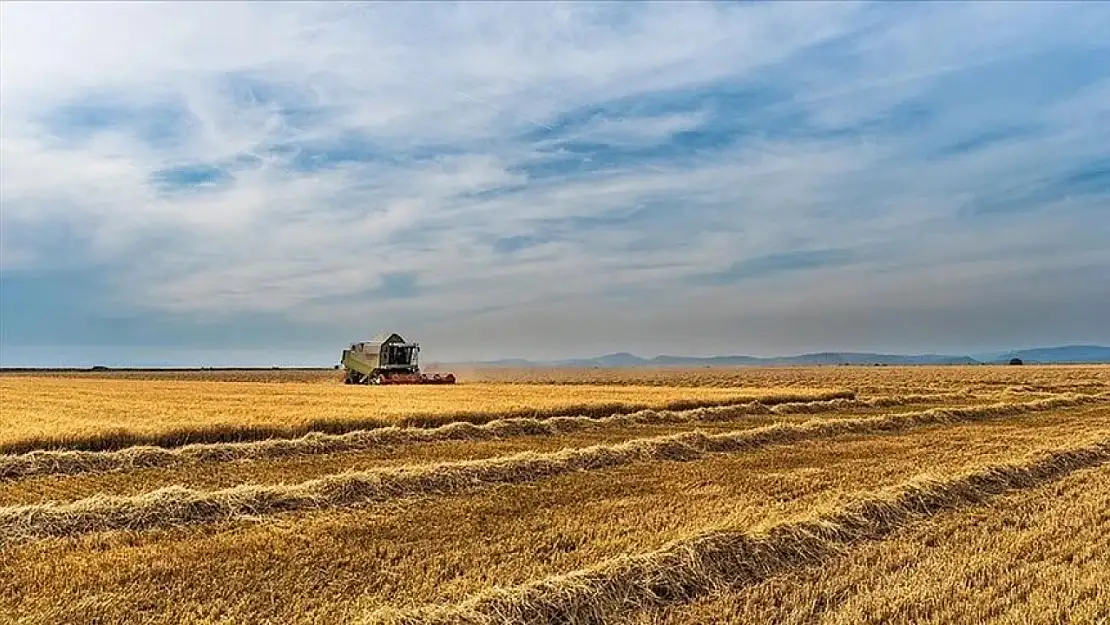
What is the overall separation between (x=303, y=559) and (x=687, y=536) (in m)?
3.24

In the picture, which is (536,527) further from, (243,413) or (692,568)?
(243,413)

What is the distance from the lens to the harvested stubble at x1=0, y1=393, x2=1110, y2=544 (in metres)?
8.88

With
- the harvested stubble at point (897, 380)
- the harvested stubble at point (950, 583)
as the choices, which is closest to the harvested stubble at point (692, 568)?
the harvested stubble at point (950, 583)

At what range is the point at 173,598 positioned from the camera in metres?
6.30

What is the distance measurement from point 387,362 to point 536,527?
33738mm

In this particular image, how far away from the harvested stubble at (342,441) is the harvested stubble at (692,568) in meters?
9.39

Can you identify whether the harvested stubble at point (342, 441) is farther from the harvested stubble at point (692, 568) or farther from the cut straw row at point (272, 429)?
the harvested stubble at point (692, 568)

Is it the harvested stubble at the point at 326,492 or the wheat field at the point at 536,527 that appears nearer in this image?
the wheat field at the point at 536,527

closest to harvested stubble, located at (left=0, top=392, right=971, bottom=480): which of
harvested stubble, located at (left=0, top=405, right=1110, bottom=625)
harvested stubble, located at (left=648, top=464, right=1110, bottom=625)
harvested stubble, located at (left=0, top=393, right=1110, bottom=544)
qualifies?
harvested stubble, located at (left=0, top=393, right=1110, bottom=544)

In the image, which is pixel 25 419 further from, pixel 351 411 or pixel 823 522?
pixel 823 522

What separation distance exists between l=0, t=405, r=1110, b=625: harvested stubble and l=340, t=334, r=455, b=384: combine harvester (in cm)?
2925

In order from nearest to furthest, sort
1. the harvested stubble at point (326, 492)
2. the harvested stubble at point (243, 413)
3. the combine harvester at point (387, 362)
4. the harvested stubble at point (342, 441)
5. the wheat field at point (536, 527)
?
the wheat field at point (536, 527), the harvested stubble at point (326, 492), the harvested stubble at point (342, 441), the harvested stubble at point (243, 413), the combine harvester at point (387, 362)

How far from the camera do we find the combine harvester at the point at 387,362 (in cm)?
4097

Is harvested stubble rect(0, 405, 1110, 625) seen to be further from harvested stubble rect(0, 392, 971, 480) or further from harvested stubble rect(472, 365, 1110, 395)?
harvested stubble rect(472, 365, 1110, 395)
